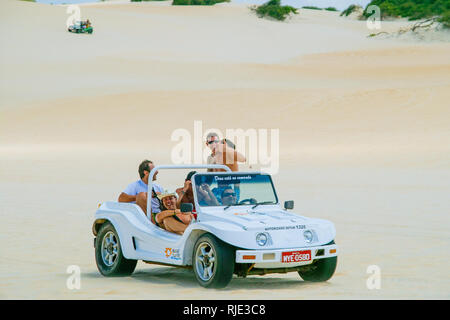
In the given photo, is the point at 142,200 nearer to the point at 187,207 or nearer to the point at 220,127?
the point at 187,207

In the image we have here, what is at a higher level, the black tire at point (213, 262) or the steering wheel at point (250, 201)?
the steering wheel at point (250, 201)

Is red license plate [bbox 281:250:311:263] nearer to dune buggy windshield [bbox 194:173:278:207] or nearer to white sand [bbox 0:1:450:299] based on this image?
white sand [bbox 0:1:450:299]

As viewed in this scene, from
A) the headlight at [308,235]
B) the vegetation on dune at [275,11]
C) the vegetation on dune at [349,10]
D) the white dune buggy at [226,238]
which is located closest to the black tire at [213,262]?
the white dune buggy at [226,238]

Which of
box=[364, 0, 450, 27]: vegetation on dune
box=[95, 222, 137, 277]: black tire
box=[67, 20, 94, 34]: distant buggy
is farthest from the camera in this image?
box=[364, 0, 450, 27]: vegetation on dune

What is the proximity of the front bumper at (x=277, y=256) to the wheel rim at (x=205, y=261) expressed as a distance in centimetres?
35

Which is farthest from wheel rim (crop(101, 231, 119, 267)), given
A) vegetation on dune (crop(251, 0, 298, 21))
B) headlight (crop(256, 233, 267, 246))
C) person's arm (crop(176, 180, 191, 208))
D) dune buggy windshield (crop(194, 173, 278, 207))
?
vegetation on dune (crop(251, 0, 298, 21))

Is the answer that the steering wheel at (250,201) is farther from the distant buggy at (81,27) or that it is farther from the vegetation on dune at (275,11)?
the vegetation on dune at (275,11)

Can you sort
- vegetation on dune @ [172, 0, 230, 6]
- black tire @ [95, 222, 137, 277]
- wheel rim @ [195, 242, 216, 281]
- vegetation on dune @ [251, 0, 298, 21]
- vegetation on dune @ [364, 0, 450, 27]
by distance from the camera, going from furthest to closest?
1. vegetation on dune @ [172, 0, 230, 6]
2. vegetation on dune @ [251, 0, 298, 21]
3. vegetation on dune @ [364, 0, 450, 27]
4. black tire @ [95, 222, 137, 277]
5. wheel rim @ [195, 242, 216, 281]

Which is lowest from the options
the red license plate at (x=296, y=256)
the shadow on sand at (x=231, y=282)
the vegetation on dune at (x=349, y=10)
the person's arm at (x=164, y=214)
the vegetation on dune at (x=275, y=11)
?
the shadow on sand at (x=231, y=282)

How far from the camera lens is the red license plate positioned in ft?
29.1

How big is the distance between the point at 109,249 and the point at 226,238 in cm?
205

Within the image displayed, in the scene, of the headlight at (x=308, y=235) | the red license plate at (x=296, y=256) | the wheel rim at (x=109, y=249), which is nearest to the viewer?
the red license plate at (x=296, y=256)

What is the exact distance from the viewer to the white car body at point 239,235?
28.9ft

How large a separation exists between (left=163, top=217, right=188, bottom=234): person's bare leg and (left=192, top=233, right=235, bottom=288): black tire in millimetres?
640
